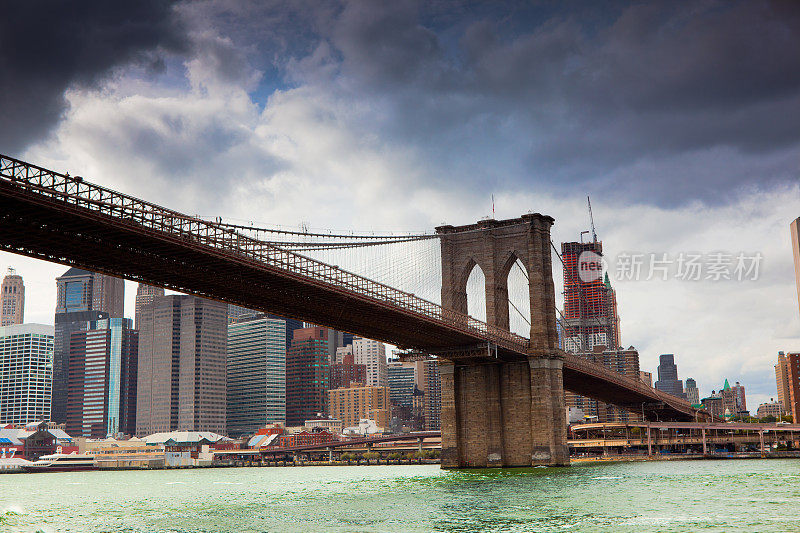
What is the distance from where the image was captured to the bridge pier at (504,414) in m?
68.0

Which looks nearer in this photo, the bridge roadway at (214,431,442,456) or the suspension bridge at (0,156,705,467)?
the suspension bridge at (0,156,705,467)

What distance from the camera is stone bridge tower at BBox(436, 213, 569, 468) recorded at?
68.5 metres

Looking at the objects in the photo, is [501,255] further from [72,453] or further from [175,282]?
[72,453]

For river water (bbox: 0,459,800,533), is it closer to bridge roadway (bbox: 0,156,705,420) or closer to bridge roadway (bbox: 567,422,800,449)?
bridge roadway (bbox: 0,156,705,420)

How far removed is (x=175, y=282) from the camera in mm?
44469

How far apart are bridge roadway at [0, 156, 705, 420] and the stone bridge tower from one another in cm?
230

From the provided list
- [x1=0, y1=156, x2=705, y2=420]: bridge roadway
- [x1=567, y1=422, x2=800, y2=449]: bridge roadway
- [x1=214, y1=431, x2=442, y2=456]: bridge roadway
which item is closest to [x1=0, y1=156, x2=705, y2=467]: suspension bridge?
[x1=0, y1=156, x2=705, y2=420]: bridge roadway

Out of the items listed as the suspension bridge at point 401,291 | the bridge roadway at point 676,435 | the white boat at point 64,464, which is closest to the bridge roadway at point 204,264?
the suspension bridge at point 401,291

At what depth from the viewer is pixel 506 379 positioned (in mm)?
70375

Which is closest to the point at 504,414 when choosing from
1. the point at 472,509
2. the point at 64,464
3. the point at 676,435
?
the point at 472,509

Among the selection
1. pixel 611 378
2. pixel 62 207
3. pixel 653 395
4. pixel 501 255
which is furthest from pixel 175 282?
pixel 653 395

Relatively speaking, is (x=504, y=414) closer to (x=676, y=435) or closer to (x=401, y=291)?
(x=401, y=291)

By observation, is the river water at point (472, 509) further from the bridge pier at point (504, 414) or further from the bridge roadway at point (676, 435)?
the bridge roadway at point (676, 435)

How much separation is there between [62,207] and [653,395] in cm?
9154
